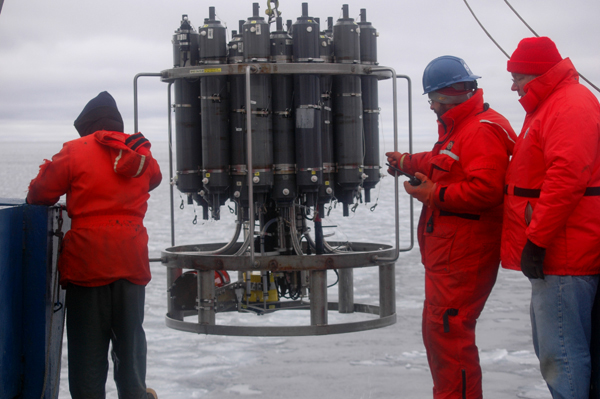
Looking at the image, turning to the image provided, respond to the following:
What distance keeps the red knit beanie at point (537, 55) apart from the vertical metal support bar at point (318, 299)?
236cm

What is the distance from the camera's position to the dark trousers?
182 inches

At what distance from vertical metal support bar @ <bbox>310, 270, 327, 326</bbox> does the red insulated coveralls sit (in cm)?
125

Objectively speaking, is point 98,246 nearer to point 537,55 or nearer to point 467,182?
point 467,182

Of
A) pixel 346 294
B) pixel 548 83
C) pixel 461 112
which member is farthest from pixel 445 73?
pixel 346 294

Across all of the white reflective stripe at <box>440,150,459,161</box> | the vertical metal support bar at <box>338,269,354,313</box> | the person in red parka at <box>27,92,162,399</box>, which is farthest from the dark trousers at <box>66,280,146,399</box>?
the vertical metal support bar at <box>338,269,354,313</box>

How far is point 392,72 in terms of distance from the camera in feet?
19.4

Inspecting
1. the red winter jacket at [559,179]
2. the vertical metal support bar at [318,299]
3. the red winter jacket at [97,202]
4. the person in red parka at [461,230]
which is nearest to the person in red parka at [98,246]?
the red winter jacket at [97,202]

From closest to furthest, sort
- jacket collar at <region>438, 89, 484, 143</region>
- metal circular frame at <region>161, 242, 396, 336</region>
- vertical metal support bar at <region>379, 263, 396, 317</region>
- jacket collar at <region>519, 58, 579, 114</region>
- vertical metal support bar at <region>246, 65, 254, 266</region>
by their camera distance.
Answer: jacket collar at <region>519, 58, 579, 114</region>, jacket collar at <region>438, 89, 484, 143</region>, vertical metal support bar at <region>246, 65, 254, 266</region>, metal circular frame at <region>161, 242, 396, 336</region>, vertical metal support bar at <region>379, 263, 396, 317</region>

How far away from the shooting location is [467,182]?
454 cm

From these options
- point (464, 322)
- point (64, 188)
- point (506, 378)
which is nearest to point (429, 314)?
point (464, 322)

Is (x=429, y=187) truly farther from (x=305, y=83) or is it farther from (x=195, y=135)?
(x=195, y=135)

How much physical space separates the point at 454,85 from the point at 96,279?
7.93 ft

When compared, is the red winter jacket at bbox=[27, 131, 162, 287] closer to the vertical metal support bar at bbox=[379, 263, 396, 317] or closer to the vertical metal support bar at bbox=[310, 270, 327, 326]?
the vertical metal support bar at bbox=[310, 270, 327, 326]

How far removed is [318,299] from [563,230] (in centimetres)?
239
